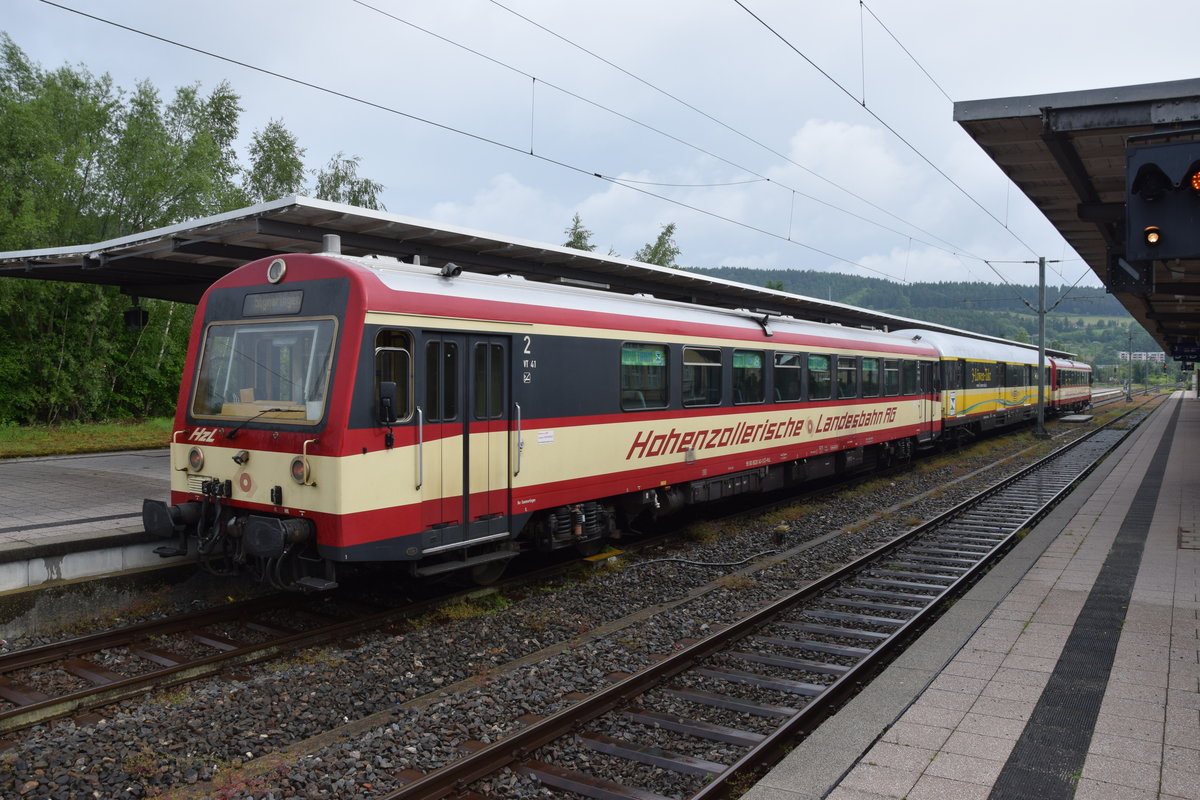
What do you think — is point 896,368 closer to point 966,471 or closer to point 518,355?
point 966,471

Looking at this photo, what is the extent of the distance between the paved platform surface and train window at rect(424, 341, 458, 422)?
369 centimetres

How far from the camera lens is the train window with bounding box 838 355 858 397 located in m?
16.5

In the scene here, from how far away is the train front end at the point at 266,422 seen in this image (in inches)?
285

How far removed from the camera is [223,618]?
26.8ft

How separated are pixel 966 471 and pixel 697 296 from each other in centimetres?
859

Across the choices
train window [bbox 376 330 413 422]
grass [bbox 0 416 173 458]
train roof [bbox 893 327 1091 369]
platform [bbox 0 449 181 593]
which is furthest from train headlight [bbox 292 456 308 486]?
train roof [bbox 893 327 1091 369]

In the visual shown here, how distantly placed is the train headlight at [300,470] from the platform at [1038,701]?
4.50 m

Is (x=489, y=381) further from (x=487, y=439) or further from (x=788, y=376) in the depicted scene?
(x=788, y=376)

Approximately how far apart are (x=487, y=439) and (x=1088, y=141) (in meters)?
8.80

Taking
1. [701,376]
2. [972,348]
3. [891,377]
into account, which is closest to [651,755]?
[701,376]

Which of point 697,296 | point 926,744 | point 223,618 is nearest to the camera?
point 926,744

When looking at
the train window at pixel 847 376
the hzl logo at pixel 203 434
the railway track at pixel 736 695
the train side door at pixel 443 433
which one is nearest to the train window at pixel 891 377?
the train window at pixel 847 376

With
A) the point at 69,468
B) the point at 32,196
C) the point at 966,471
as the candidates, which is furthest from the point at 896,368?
the point at 32,196

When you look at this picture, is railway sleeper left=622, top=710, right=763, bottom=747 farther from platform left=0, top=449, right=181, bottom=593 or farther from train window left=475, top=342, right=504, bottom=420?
platform left=0, top=449, right=181, bottom=593
